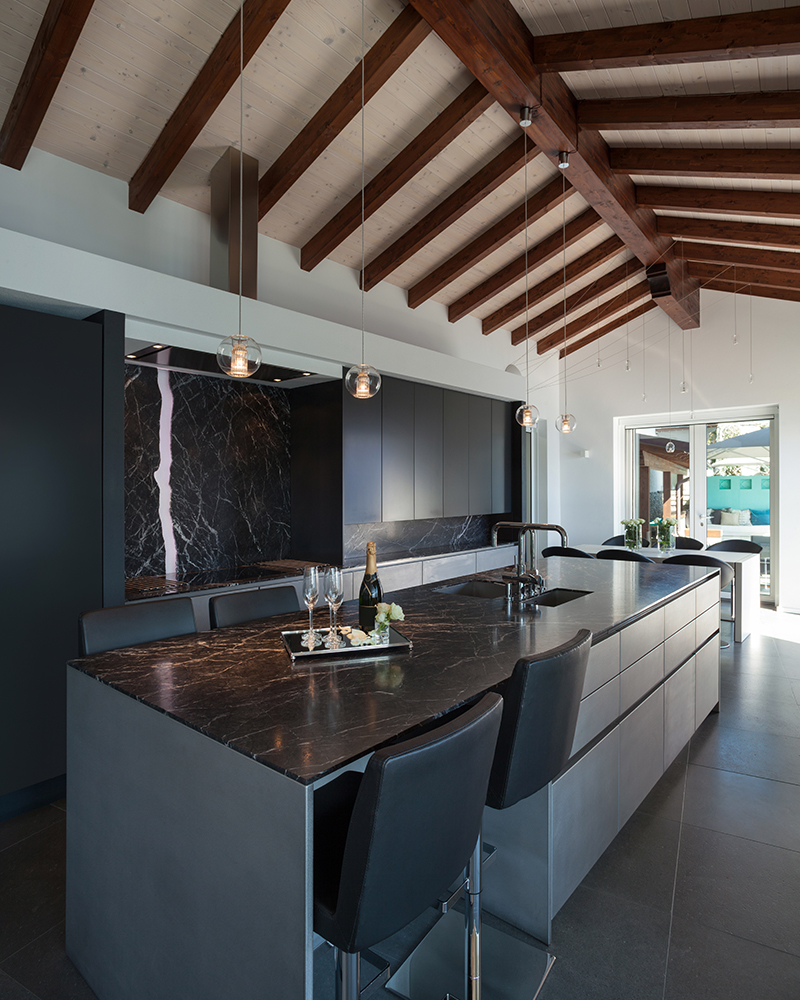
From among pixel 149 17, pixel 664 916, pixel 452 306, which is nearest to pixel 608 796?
pixel 664 916

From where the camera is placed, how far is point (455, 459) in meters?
6.02

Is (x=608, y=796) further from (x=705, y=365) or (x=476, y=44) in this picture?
(x=705, y=365)

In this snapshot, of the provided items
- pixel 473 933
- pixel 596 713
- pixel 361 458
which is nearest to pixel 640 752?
pixel 596 713

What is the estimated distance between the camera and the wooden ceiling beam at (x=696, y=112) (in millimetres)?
3260

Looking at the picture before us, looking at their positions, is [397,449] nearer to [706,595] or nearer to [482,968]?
[706,595]

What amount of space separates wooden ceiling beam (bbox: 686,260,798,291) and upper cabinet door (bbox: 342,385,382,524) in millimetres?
4281

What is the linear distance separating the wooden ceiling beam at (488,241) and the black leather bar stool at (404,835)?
15.8 feet

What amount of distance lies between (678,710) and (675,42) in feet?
10.8

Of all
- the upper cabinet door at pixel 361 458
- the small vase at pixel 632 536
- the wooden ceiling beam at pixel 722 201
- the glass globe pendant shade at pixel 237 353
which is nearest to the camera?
the glass globe pendant shade at pixel 237 353

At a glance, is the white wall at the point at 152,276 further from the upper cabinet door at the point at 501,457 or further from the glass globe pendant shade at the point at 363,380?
the upper cabinet door at the point at 501,457

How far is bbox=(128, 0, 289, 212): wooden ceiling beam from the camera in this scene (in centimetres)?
270

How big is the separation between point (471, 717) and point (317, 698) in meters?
0.44

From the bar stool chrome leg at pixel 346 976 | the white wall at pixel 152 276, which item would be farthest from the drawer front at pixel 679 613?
the white wall at pixel 152 276

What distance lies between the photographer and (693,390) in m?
7.44
